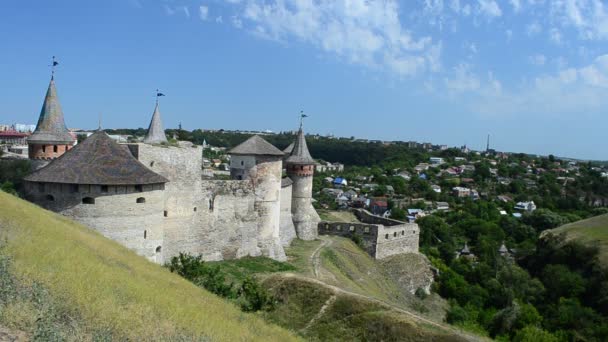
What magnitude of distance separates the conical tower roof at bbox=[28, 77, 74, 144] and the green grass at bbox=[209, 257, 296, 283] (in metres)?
11.0

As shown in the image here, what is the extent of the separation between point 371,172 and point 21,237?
464ft

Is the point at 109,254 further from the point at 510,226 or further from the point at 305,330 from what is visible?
the point at 510,226

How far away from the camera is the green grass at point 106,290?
30.1ft

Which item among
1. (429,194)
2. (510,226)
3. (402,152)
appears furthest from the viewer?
(402,152)

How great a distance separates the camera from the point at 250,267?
→ 26.6m

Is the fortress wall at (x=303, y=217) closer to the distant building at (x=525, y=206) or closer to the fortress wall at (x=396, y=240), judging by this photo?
the fortress wall at (x=396, y=240)

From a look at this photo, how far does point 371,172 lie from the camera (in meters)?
151

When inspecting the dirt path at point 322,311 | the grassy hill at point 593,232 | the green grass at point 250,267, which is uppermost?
the dirt path at point 322,311

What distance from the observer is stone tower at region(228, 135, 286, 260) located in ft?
93.0

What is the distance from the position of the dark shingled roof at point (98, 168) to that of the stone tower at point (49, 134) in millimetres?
8081

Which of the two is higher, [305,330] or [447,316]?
[305,330]

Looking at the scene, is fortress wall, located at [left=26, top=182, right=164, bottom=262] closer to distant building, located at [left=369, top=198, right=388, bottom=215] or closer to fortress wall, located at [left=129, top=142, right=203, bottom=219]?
fortress wall, located at [left=129, top=142, right=203, bottom=219]

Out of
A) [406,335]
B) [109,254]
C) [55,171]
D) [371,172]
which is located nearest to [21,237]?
[109,254]

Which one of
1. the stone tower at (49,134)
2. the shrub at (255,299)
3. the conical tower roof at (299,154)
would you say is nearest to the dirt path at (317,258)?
the conical tower roof at (299,154)
